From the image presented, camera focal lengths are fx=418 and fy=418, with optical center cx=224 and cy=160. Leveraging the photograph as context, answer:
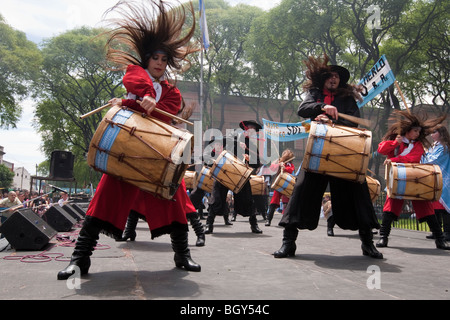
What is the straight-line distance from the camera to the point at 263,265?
3.94 metres

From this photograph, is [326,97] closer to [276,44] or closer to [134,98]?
[134,98]

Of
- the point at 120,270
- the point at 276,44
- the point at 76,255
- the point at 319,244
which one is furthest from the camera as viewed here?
the point at 276,44

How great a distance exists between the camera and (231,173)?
7.37 meters

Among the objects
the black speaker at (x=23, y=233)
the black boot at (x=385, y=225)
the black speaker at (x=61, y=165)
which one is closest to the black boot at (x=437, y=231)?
the black boot at (x=385, y=225)

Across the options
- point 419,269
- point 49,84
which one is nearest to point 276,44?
point 49,84

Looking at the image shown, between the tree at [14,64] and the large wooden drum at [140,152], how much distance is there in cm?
2795

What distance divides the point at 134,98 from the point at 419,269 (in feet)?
10.0

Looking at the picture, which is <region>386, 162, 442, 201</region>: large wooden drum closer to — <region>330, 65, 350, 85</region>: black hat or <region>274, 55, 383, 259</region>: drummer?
<region>274, 55, 383, 259</region>: drummer

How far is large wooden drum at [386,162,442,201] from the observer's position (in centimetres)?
561

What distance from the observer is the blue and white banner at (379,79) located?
1192cm

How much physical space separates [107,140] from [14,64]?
28251 mm

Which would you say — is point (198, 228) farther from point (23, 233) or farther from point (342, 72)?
point (342, 72)

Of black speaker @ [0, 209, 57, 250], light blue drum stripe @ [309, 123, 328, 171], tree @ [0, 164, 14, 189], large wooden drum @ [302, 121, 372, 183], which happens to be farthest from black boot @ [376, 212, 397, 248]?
tree @ [0, 164, 14, 189]
